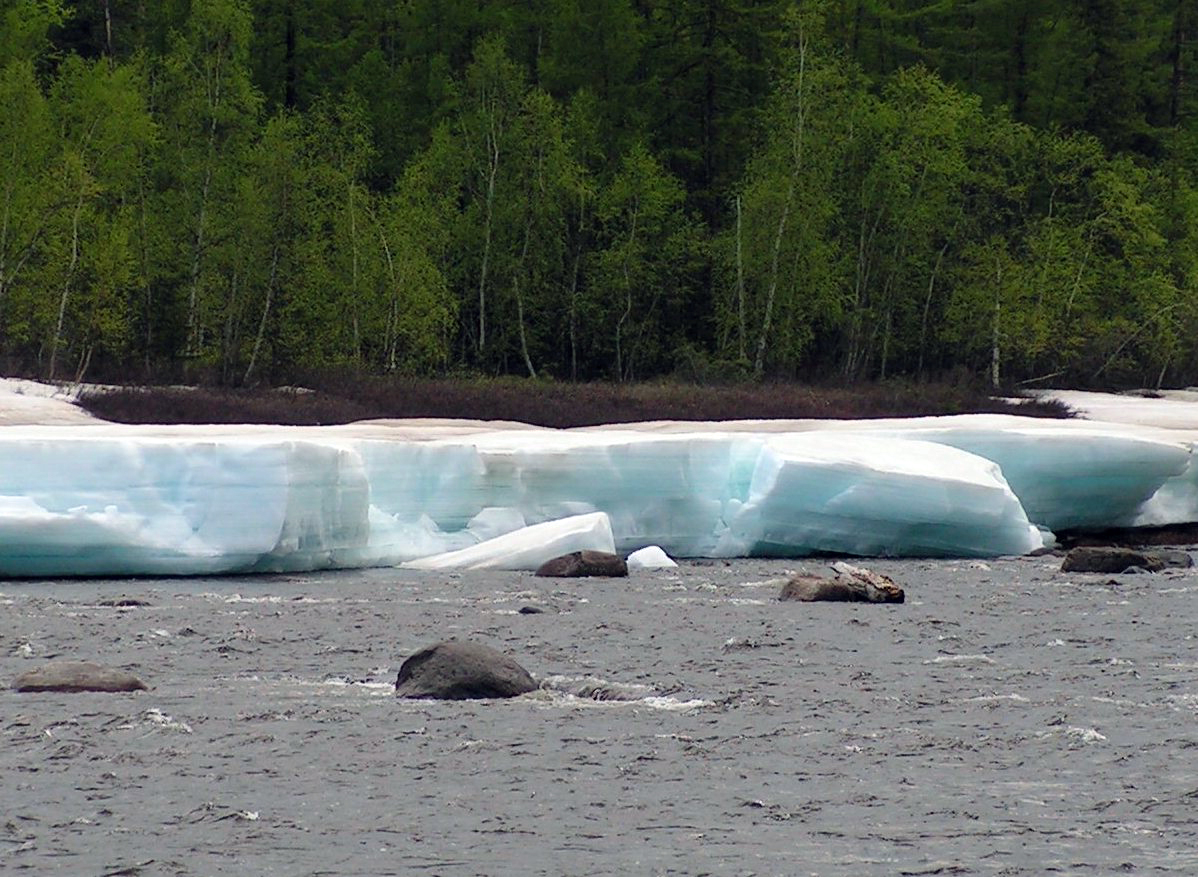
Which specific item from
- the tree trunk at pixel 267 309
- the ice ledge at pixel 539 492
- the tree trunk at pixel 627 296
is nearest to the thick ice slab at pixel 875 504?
the ice ledge at pixel 539 492

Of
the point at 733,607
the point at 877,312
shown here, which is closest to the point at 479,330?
the point at 877,312

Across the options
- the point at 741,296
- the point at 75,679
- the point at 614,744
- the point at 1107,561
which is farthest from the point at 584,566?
the point at 741,296

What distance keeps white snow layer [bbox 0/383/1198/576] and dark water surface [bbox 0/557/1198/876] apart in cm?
135

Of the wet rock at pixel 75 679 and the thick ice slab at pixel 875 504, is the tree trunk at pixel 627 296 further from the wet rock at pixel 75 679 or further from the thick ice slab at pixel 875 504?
the wet rock at pixel 75 679

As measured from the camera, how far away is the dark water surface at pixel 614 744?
22.5 feet

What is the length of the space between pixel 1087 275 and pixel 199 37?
2201 centimetres

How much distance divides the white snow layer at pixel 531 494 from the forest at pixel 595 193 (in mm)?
14690

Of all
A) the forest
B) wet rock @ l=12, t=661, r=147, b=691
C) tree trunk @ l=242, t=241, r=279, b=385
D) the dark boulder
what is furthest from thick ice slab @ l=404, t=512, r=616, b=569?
tree trunk @ l=242, t=241, r=279, b=385

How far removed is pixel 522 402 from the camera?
102 ft

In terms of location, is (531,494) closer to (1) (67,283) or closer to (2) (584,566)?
(2) (584,566)

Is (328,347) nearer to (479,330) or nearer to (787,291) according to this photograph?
(479,330)

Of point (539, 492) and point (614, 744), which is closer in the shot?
point (614, 744)

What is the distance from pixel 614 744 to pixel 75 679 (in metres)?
3.09

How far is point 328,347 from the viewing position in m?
35.6
